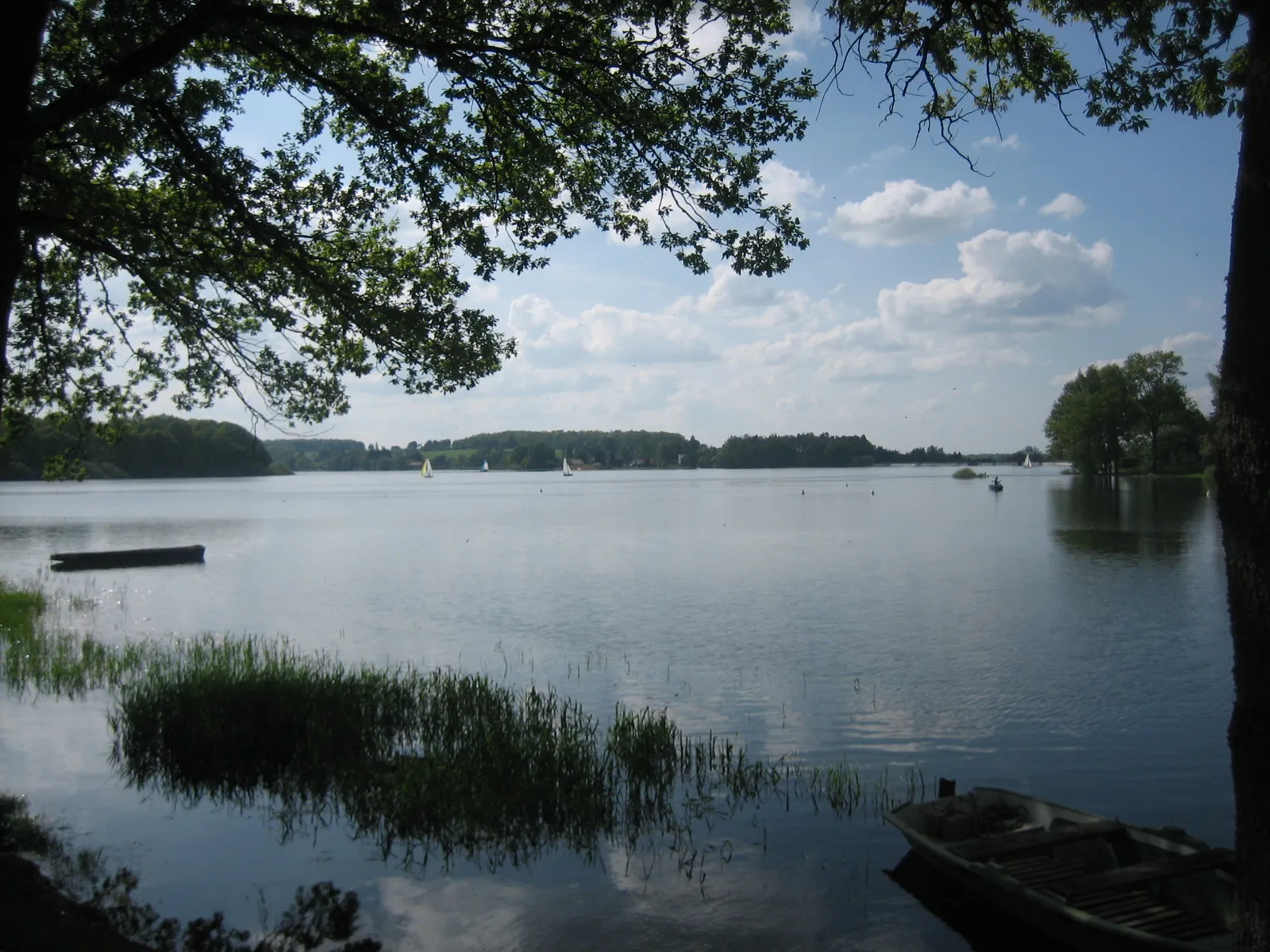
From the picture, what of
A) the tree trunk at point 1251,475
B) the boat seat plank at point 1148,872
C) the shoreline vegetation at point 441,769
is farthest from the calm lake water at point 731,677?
the tree trunk at point 1251,475

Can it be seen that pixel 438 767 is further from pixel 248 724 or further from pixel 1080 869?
pixel 1080 869

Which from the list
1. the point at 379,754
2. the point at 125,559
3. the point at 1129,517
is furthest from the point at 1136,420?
the point at 379,754

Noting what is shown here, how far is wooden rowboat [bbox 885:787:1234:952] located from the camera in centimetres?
792

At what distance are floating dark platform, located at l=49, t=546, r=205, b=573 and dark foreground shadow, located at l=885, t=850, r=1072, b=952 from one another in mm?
36114

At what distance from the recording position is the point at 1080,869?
9.03m

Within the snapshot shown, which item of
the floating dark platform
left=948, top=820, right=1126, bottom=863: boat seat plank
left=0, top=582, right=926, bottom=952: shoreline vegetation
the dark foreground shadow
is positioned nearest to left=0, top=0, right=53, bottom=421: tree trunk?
left=0, top=582, right=926, bottom=952: shoreline vegetation

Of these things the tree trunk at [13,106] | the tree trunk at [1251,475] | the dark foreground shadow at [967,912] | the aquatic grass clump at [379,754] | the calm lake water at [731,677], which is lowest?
the dark foreground shadow at [967,912]

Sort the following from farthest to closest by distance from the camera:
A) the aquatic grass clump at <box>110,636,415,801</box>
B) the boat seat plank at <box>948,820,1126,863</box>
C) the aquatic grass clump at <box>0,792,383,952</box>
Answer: the aquatic grass clump at <box>110,636,415,801</box>, the boat seat plank at <box>948,820,1126,863</box>, the aquatic grass clump at <box>0,792,383,952</box>

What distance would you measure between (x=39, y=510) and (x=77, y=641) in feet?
235

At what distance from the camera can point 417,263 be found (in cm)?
1328

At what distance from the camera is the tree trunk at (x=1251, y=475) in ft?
15.5

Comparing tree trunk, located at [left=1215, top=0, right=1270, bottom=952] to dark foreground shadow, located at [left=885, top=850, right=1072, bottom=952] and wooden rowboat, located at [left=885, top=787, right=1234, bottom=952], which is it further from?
dark foreground shadow, located at [left=885, top=850, right=1072, bottom=952]

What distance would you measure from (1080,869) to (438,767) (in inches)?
269

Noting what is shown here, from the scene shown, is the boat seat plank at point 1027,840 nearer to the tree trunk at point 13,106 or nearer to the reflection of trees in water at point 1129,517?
the tree trunk at point 13,106
